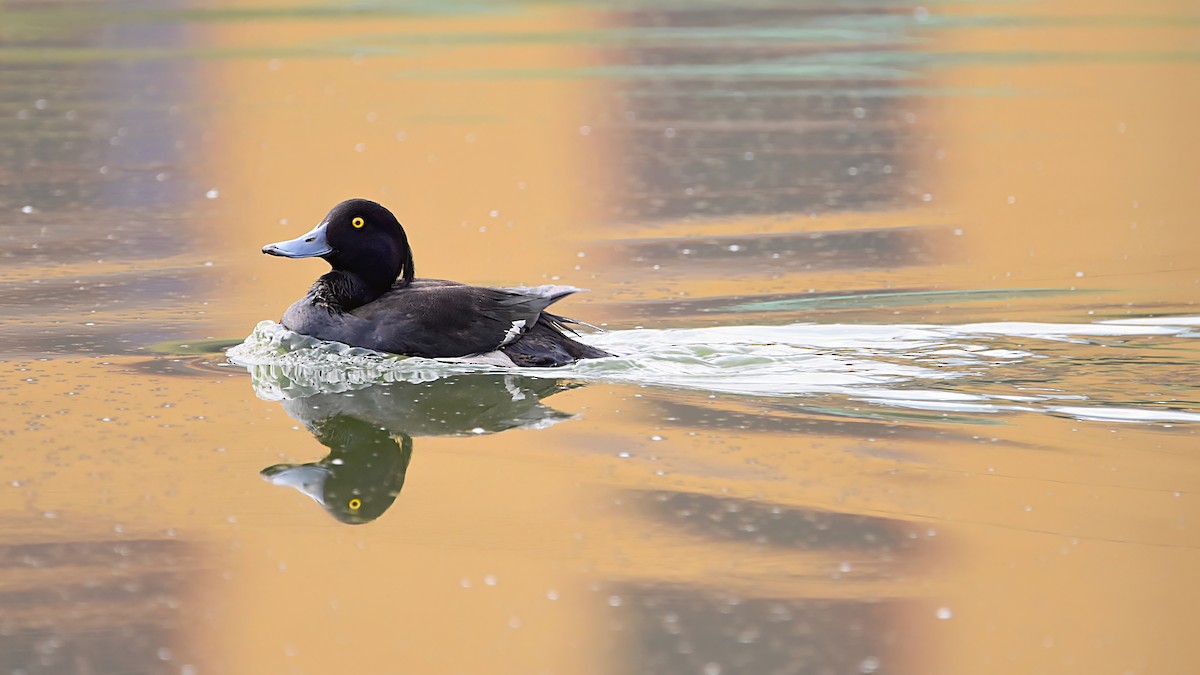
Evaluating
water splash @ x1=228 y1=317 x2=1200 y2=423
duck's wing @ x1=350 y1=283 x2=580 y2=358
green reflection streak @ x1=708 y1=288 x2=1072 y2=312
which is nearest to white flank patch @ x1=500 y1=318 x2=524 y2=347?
duck's wing @ x1=350 y1=283 x2=580 y2=358

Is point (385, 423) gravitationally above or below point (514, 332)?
below

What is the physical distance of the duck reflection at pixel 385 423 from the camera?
6.12 meters

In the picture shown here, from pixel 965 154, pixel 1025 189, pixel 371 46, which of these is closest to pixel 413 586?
pixel 1025 189

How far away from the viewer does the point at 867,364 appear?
7590mm

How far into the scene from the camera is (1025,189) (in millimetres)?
11992

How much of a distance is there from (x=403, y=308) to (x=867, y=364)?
6.56 ft

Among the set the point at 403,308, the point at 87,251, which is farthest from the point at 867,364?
the point at 87,251

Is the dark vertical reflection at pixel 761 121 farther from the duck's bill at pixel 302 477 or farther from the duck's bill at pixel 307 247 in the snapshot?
the duck's bill at pixel 302 477

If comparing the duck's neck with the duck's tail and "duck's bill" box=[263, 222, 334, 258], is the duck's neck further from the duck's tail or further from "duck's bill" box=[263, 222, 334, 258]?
the duck's tail

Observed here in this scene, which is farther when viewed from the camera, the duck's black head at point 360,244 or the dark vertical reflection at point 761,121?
the dark vertical reflection at point 761,121

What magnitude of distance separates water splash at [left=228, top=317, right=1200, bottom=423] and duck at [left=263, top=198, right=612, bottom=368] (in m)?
0.08

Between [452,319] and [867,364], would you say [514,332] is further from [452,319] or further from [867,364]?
[867,364]

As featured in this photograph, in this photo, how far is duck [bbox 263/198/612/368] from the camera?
752 cm

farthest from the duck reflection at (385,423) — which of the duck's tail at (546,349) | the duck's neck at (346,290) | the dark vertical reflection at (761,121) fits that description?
the dark vertical reflection at (761,121)
